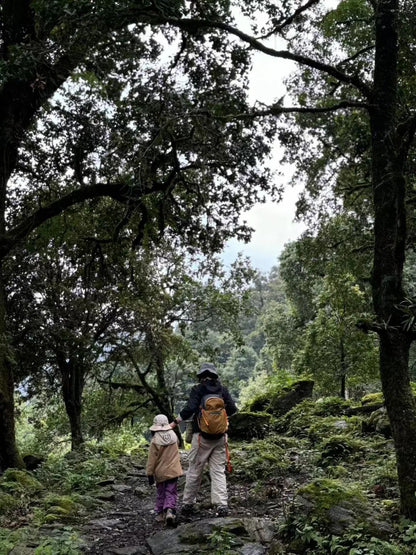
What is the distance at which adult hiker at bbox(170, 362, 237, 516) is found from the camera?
269 inches

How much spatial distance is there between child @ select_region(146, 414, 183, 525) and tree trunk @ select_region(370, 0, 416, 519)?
123 inches

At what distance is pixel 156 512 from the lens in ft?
23.0

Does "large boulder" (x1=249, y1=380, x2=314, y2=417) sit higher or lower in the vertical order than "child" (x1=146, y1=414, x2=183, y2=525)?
higher

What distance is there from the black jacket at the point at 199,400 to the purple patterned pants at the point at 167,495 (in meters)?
0.82

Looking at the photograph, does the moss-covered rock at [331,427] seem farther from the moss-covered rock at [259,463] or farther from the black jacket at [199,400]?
the black jacket at [199,400]

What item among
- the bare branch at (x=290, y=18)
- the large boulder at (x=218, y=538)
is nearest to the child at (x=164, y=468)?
the large boulder at (x=218, y=538)

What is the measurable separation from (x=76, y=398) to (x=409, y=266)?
63.6 ft

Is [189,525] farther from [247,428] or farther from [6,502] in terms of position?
[247,428]

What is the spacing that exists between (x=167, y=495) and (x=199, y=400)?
1407 mm

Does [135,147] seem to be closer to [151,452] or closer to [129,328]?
[151,452]

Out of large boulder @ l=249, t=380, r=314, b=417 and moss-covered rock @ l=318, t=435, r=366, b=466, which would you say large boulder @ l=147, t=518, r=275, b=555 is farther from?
Result: large boulder @ l=249, t=380, r=314, b=417

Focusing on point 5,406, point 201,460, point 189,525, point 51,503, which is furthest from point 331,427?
point 5,406

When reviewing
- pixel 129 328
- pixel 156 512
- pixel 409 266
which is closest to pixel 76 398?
pixel 129 328

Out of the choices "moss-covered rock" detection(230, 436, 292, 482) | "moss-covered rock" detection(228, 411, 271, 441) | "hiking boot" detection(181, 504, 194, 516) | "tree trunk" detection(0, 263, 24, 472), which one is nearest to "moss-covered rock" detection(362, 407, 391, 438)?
"moss-covered rock" detection(230, 436, 292, 482)
